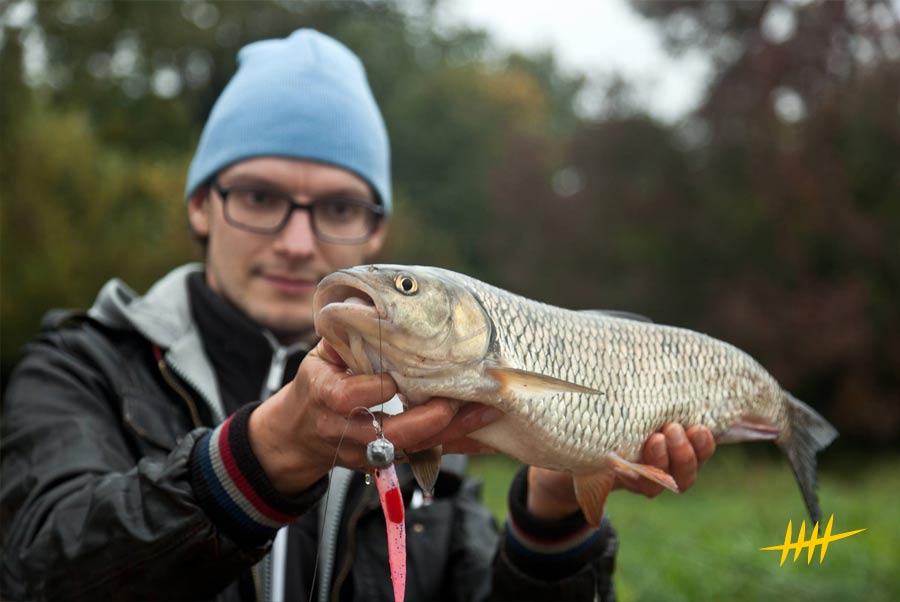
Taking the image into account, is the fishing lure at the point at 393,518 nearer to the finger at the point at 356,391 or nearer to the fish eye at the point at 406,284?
the finger at the point at 356,391

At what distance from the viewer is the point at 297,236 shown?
2.42 metres

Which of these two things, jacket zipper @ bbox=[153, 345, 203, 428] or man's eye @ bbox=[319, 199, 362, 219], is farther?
man's eye @ bbox=[319, 199, 362, 219]

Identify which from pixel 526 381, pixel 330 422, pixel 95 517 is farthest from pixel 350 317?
pixel 95 517

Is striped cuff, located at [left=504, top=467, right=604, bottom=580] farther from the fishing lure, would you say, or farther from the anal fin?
the fishing lure

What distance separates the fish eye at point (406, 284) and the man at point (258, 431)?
0.46 feet

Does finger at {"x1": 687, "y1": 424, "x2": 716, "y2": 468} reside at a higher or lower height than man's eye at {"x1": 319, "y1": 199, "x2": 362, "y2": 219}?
lower

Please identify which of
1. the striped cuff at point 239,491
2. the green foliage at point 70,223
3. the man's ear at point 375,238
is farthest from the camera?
the green foliage at point 70,223

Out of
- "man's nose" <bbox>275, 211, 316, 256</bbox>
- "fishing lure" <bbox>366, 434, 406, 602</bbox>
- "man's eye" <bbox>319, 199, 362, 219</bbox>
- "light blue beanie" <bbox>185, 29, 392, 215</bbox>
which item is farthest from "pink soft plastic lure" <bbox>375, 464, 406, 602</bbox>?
"light blue beanie" <bbox>185, 29, 392, 215</bbox>

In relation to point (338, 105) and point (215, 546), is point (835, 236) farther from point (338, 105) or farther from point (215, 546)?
point (215, 546)

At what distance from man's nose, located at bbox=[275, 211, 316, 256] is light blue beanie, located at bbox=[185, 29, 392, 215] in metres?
0.18

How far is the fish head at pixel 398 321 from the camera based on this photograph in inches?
58.6

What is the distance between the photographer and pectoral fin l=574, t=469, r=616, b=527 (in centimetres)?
192

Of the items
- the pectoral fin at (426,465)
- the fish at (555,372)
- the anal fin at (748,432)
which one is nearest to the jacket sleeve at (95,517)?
the pectoral fin at (426,465)

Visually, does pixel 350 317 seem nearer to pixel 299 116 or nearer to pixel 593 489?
pixel 593 489
